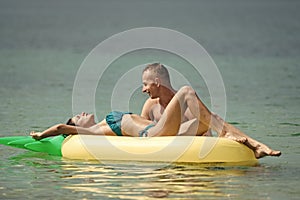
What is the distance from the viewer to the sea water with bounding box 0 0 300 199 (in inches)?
331

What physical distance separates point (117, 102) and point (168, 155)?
17.2 feet

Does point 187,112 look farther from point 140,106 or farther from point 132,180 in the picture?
point 140,106

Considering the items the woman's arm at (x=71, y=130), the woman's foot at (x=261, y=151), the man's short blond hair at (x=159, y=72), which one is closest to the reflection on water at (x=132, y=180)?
the woman's foot at (x=261, y=151)

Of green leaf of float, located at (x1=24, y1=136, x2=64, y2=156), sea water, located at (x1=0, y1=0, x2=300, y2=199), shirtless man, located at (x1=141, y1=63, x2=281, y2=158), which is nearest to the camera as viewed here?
sea water, located at (x1=0, y1=0, x2=300, y2=199)

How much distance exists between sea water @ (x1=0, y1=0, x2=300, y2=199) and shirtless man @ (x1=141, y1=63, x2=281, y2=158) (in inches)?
9.5

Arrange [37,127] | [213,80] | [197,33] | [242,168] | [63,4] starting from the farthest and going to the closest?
[63,4] → [197,33] → [213,80] → [37,127] → [242,168]

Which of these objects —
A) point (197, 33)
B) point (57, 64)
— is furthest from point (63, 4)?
point (57, 64)

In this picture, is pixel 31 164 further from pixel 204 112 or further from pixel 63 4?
pixel 63 4

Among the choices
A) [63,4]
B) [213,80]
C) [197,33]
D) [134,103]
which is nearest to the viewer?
[134,103]

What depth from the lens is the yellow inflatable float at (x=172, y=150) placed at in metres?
9.16

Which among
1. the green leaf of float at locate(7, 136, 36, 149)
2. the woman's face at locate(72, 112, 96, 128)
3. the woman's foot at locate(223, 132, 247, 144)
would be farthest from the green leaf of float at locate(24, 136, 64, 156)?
the woman's foot at locate(223, 132, 247, 144)

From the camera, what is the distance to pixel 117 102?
14.4 metres

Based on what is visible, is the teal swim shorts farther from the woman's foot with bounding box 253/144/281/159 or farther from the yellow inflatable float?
the woman's foot with bounding box 253/144/281/159

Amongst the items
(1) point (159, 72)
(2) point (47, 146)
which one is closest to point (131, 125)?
(1) point (159, 72)
